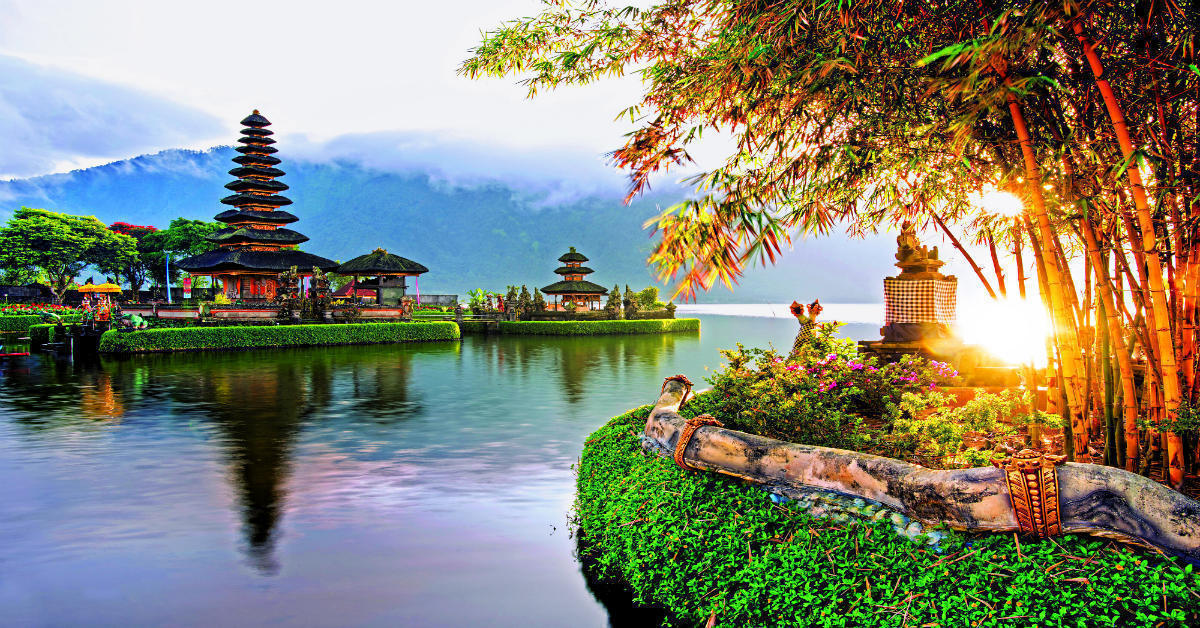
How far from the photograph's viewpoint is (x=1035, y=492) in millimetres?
3207

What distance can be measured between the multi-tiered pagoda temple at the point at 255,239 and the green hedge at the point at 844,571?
38.9m

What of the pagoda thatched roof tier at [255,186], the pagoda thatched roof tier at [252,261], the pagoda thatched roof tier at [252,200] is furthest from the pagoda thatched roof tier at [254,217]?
the pagoda thatched roof tier at [252,261]

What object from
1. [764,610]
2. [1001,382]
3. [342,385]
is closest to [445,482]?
[764,610]

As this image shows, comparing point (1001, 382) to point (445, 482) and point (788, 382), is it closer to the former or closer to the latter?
point (788, 382)

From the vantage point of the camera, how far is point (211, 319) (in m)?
32.2

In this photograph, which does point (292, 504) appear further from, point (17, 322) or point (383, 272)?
point (383, 272)

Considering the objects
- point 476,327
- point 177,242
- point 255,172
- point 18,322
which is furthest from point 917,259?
point 177,242

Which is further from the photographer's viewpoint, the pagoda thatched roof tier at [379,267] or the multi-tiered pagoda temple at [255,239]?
the pagoda thatched roof tier at [379,267]

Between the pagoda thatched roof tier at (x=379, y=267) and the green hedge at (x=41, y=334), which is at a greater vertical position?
the pagoda thatched roof tier at (x=379, y=267)

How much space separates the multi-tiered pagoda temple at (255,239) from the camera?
133 feet

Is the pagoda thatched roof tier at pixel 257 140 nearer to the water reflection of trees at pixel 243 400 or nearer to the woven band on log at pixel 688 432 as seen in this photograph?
the water reflection of trees at pixel 243 400

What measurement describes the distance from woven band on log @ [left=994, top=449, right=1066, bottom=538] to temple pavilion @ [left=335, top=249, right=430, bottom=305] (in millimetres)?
42287

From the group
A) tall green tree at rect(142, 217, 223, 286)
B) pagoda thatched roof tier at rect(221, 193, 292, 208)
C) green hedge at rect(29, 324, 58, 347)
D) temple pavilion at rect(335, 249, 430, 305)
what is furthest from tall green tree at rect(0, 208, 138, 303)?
green hedge at rect(29, 324, 58, 347)

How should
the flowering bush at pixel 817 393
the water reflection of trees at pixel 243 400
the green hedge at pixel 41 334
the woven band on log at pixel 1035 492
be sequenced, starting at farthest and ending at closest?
the green hedge at pixel 41 334 → the water reflection of trees at pixel 243 400 → the flowering bush at pixel 817 393 → the woven band on log at pixel 1035 492
